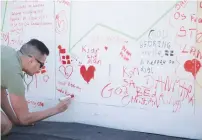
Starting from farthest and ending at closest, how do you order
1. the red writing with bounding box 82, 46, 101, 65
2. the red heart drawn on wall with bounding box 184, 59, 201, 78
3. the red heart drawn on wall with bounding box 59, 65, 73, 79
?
the red heart drawn on wall with bounding box 59, 65, 73, 79
the red writing with bounding box 82, 46, 101, 65
the red heart drawn on wall with bounding box 184, 59, 201, 78

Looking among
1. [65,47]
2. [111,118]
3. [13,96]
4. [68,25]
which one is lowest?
[111,118]

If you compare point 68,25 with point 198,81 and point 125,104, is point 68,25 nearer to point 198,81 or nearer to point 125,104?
point 125,104

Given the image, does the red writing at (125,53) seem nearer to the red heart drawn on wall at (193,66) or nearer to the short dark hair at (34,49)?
the red heart drawn on wall at (193,66)

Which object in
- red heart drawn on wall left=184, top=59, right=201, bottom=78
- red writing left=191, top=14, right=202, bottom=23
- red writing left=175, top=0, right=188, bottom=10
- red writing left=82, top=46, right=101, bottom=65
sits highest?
red writing left=175, top=0, right=188, bottom=10

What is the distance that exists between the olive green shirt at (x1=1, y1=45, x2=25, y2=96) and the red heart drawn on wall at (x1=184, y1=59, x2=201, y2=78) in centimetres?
142

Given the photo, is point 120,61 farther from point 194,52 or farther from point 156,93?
point 194,52

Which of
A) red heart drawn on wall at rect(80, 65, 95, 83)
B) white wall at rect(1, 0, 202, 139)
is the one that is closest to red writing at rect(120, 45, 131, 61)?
white wall at rect(1, 0, 202, 139)

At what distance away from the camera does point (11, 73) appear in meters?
2.62

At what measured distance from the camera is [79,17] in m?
3.14

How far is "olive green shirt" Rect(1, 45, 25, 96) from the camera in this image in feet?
8.61

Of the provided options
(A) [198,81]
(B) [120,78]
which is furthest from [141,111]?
(A) [198,81]

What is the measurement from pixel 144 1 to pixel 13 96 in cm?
141

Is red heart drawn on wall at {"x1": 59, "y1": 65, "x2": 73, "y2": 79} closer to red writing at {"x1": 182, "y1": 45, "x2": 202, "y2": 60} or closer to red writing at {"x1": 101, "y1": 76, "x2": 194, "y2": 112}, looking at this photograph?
red writing at {"x1": 101, "y1": 76, "x2": 194, "y2": 112}

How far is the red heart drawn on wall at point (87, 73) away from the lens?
3161 millimetres
